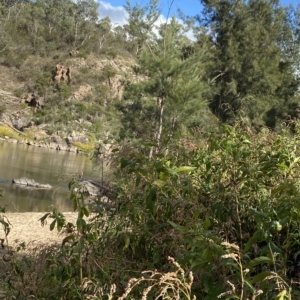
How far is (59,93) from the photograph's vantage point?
6291 centimetres

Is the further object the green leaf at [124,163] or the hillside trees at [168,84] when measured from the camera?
the hillside trees at [168,84]

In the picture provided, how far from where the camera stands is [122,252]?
206 centimetres

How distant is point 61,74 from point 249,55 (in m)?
47.4

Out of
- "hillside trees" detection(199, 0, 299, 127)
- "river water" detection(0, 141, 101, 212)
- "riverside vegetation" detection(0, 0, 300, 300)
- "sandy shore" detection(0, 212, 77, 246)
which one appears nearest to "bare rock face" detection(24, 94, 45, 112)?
"river water" detection(0, 141, 101, 212)

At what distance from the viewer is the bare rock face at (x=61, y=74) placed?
66.8 meters

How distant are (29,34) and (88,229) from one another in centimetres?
8089

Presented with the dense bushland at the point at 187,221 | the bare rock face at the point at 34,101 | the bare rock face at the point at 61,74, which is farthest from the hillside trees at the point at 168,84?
the bare rock face at the point at 61,74

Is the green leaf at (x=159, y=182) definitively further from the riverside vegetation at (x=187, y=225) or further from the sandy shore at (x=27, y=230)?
the sandy shore at (x=27, y=230)

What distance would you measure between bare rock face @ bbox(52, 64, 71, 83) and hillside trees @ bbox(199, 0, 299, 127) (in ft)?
146

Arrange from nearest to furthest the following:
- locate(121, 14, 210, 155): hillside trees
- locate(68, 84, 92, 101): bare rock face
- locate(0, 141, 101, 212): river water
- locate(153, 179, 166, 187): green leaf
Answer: locate(153, 179, 166, 187): green leaf → locate(0, 141, 101, 212): river water → locate(121, 14, 210, 155): hillside trees → locate(68, 84, 92, 101): bare rock face

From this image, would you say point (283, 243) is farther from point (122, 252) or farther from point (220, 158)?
point (122, 252)

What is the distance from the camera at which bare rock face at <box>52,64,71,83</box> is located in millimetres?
66750

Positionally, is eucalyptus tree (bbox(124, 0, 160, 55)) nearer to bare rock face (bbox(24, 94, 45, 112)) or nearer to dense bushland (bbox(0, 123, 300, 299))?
dense bushland (bbox(0, 123, 300, 299))

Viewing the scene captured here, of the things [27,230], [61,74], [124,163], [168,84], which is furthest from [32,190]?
[61,74]
